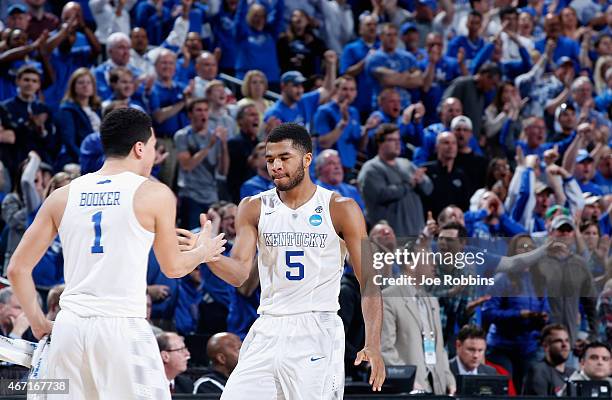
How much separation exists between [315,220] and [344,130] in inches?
258

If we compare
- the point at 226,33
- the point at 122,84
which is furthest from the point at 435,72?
the point at 122,84

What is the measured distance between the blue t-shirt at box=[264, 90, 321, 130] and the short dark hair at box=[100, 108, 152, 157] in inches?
280

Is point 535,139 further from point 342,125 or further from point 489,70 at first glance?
point 342,125

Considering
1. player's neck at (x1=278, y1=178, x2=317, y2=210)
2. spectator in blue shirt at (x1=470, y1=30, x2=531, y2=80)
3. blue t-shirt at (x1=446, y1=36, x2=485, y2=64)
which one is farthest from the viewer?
blue t-shirt at (x1=446, y1=36, x2=485, y2=64)

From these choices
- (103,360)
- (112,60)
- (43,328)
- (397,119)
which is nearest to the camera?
(103,360)

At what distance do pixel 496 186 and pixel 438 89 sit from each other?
94.4 inches

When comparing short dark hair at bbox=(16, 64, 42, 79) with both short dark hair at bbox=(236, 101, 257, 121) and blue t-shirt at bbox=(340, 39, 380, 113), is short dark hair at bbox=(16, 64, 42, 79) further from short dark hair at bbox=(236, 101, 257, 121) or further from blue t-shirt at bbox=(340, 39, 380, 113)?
blue t-shirt at bbox=(340, 39, 380, 113)

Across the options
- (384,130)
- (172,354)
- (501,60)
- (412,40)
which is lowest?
(172,354)

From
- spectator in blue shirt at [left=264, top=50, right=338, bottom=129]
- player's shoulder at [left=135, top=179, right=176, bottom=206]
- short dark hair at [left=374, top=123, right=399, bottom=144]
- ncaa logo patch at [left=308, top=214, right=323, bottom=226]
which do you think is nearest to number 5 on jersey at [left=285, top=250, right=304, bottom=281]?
ncaa logo patch at [left=308, top=214, right=323, bottom=226]

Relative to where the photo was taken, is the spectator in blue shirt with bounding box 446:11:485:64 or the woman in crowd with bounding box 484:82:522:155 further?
the spectator in blue shirt with bounding box 446:11:485:64

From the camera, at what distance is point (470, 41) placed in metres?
14.8

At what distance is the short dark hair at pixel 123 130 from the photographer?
5125mm

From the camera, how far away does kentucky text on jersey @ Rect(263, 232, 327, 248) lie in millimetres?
6086

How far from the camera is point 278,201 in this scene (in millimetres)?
6266
